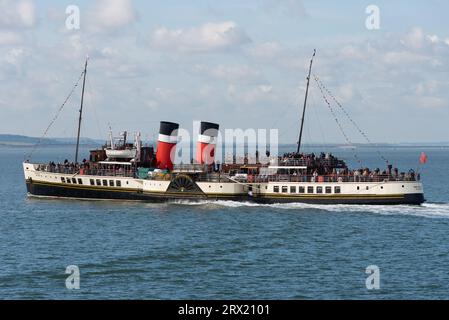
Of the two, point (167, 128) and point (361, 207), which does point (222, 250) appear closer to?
point (361, 207)

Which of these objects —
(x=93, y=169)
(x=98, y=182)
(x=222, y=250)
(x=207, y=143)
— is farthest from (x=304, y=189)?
(x=222, y=250)

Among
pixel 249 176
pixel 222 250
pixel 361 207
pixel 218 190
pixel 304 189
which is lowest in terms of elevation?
pixel 222 250

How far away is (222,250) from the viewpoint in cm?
5622

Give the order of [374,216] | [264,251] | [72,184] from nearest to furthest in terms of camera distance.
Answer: [264,251] → [374,216] → [72,184]

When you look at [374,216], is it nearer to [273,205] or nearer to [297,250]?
[273,205]

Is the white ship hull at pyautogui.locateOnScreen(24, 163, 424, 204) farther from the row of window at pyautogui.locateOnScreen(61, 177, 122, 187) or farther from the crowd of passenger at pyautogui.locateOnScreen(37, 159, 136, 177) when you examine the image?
the crowd of passenger at pyautogui.locateOnScreen(37, 159, 136, 177)

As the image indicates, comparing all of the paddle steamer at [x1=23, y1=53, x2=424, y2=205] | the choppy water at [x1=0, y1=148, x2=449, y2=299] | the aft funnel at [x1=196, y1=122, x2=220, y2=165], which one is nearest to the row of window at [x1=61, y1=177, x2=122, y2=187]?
the paddle steamer at [x1=23, y1=53, x2=424, y2=205]

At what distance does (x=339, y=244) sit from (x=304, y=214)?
587 inches

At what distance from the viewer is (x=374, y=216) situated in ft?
238

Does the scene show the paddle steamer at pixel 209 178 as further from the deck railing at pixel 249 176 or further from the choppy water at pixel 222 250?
the choppy water at pixel 222 250

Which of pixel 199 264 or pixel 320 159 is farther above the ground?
pixel 320 159

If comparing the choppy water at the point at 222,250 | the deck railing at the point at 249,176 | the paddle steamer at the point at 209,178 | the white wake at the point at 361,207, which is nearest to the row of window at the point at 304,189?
the paddle steamer at the point at 209,178

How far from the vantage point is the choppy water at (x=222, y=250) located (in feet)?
146
